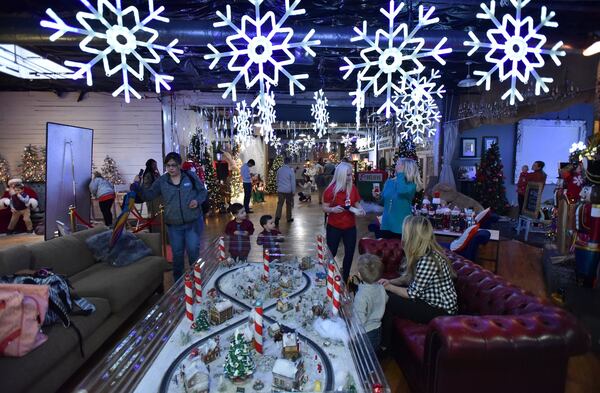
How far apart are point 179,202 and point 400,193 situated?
8.39 ft

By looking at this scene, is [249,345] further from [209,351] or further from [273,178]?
[273,178]

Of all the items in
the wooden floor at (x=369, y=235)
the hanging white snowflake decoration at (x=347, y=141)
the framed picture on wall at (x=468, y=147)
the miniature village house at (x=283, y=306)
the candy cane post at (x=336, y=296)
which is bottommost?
the wooden floor at (x=369, y=235)

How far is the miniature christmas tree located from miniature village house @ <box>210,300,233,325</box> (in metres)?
0.05

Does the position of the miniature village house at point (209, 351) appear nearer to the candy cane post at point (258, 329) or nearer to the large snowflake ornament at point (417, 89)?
the candy cane post at point (258, 329)

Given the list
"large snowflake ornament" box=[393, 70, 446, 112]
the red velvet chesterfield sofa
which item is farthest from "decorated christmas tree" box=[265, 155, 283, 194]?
the red velvet chesterfield sofa

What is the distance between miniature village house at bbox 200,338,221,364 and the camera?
1.94 meters

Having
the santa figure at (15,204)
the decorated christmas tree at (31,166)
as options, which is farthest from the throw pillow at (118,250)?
the decorated christmas tree at (31,166)

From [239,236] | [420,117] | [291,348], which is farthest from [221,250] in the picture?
[420,117]

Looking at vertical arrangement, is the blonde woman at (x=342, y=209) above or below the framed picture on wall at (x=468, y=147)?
below

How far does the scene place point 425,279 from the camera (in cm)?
263

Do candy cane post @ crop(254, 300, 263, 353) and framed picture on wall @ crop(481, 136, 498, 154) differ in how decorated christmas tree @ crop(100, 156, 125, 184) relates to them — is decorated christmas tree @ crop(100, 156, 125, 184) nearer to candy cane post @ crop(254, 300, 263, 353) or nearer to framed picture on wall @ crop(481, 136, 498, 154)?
candy cane post @ crop(254, 300, 263, 353)

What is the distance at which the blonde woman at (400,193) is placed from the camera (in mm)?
4141

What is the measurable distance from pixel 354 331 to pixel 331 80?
694cm

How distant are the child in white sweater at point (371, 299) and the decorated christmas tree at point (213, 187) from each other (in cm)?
768
